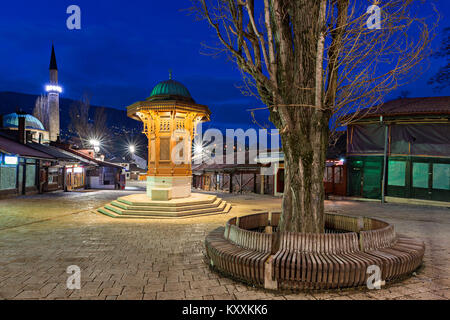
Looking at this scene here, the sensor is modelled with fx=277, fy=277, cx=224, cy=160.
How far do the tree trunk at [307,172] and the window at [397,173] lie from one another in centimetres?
1363

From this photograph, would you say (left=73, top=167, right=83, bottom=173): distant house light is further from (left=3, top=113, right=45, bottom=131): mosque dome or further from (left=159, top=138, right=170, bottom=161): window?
(left=3, top=113, right=45, bottom=131): mosque dome

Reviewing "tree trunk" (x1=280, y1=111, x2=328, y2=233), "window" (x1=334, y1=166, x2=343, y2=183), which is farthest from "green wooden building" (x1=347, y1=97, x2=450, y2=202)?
"tree trunk" (x1=280, y1=111, x2=328, y2=233)

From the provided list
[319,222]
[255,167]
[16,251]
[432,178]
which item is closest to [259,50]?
[319,222]

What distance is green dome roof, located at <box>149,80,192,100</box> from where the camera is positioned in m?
13.8

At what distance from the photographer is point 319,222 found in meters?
5.16

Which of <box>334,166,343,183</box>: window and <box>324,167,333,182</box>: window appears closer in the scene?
<box>334,166,343,183</box>: window

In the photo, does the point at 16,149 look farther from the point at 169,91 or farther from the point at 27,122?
the point at 27,122

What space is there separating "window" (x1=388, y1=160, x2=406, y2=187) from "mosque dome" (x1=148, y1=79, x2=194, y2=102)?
40.7 feet

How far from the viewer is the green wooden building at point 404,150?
585 inches

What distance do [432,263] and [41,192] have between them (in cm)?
2380

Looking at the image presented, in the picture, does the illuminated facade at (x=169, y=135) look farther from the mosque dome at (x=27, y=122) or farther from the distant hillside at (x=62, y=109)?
the distant hillside at (x=62, y=109)

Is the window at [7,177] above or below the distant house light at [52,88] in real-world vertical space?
below

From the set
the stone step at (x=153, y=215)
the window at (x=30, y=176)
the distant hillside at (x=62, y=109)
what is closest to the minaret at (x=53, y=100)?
the window at (x=30, y=176)
